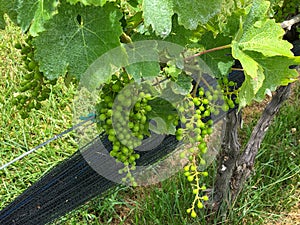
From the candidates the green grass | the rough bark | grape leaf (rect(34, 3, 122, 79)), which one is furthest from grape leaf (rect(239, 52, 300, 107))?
the green grass

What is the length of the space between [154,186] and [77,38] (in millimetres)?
1740

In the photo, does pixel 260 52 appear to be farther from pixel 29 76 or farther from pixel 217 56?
pixel 29 76

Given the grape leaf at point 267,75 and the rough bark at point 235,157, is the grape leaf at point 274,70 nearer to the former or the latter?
the grape leaf at point 267,75

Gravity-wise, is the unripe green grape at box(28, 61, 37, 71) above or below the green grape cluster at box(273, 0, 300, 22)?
above

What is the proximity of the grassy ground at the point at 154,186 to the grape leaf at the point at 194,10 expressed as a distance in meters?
1.32

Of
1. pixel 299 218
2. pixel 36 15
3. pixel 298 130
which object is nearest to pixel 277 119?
pixel 298 130

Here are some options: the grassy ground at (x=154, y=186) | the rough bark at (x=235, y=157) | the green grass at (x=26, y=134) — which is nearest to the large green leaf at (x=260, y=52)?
the rough bark at (x=235, y=157)

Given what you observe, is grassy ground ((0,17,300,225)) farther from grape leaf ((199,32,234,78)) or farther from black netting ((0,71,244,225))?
grape leaf ((199,32,234,78))

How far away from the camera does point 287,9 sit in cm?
158

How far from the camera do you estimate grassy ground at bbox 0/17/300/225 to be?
2.26 metres

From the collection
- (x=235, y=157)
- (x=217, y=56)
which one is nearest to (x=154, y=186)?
(x=235, y=157)

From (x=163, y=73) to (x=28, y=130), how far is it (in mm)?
1993

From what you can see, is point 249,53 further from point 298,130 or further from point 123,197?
point 298,130

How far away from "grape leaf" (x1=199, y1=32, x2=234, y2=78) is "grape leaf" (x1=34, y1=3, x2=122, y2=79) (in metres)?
0.29
